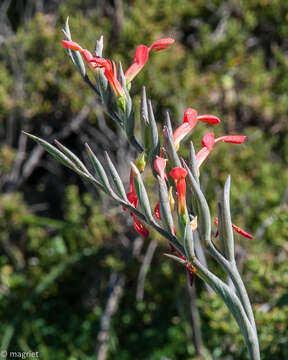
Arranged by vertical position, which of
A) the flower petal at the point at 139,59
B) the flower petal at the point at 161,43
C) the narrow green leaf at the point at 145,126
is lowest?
the narrow green leaf at the point at 145,126

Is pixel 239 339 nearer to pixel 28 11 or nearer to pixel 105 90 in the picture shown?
pixel 105 90

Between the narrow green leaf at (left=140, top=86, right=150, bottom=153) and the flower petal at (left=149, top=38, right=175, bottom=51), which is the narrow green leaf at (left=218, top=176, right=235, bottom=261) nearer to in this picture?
the narrow green leaf at (left=140, top=86, right=150, bottom=153)

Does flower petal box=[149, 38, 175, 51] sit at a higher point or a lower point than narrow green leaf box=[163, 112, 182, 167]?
higher

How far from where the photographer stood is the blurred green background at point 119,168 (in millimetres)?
2514

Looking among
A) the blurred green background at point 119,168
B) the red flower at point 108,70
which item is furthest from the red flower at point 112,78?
the blurred green background at point 119,168

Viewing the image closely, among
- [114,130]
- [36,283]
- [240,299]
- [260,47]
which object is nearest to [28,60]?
[114,130]

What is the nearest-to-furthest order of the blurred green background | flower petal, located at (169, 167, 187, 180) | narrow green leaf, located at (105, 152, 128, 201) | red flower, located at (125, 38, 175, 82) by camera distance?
flower petal, located at (169, 167, 187, 180) < narrow green leaf, located at (105, 152, 128, 201) < red flower, located at (125, 38, 175, 82) < the blurred green background

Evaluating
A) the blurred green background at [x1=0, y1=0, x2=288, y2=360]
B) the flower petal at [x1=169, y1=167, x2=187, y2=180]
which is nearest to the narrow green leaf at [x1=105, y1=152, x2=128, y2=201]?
the flower petal at [x1=169, y1=167, x2=187, y2=180]

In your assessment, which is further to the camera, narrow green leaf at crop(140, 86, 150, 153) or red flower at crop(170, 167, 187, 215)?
narrow green leaf at crop(140, 86, 150, 153)

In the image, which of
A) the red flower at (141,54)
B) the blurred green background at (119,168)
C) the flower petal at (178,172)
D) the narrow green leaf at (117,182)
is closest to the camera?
the flower petal at (178,172)

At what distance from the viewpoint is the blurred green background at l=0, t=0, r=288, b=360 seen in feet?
8.25

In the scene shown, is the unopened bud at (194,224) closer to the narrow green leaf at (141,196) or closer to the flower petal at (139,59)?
the narrow green leaf at (141,196)

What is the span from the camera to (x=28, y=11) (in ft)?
11.4

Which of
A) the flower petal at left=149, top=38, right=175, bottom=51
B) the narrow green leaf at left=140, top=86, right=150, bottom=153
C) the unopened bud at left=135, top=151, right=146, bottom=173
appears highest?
the flower petal at left=149, top=38, right=175, bottom=51
